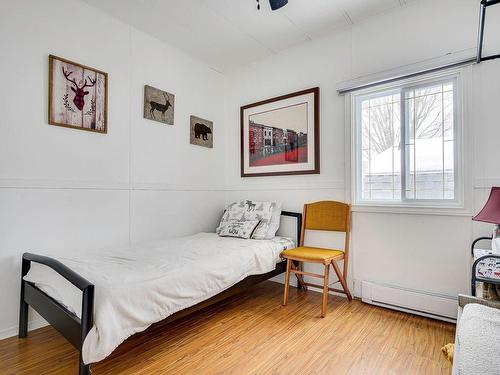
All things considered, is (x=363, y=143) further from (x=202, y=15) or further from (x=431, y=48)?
(x=202, y=15)

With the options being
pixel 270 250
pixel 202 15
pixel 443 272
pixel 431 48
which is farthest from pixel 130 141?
pixel 443 272

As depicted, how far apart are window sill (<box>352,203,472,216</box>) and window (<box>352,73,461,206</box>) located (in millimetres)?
61

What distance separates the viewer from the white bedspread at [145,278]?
4.81 feet

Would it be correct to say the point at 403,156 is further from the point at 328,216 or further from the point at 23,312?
the point at 23,312

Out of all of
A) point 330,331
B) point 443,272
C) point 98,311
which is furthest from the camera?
point 443,272

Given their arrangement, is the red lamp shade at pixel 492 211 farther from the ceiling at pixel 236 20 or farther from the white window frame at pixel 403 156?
the ceiling at pixel 236 20

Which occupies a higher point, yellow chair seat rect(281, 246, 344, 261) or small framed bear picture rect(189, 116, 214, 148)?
small framed bear picture rect(189, 116, 214, 148)

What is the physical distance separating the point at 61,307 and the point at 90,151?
143 centimetres

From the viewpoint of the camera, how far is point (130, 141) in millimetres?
2879

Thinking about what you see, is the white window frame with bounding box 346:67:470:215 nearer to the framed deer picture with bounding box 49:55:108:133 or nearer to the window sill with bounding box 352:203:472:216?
the window sill with bounding box 352:203:472:216

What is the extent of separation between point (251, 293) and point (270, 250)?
0.64 meters

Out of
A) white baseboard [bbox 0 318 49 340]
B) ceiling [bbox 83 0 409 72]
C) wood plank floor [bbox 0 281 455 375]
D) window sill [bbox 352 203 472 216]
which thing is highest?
ceiling [bbox 83 0 409 72]

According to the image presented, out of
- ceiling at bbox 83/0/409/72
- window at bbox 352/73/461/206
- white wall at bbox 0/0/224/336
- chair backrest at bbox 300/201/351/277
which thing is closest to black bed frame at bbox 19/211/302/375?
white wall at bbox 0/0/224/336

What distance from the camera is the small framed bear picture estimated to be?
352 centimetres
